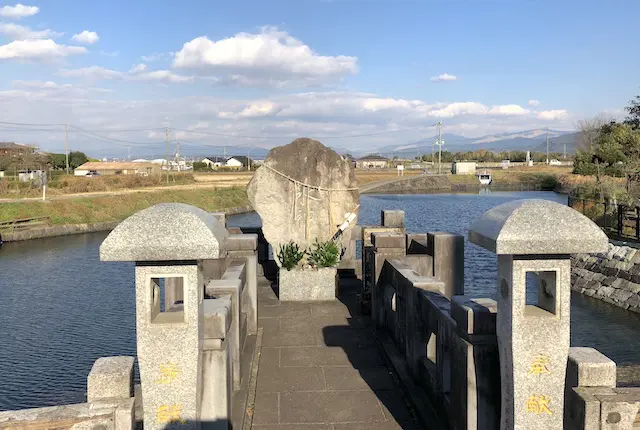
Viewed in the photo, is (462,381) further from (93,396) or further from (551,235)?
(93,396)

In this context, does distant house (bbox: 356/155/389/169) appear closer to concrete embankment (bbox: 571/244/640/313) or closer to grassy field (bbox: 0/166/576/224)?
grassy field (bbox: 0/166/576/224)

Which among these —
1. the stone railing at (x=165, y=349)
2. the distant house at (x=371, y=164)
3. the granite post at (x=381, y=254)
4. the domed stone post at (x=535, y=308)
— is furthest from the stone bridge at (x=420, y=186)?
the domed stone post at (x=535, y=308)

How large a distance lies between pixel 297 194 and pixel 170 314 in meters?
7.90

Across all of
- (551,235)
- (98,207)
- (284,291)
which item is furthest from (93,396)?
(98,207)

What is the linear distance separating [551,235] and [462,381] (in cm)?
179

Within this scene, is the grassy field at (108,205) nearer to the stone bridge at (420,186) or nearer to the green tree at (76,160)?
the stone bridge at (420,186)

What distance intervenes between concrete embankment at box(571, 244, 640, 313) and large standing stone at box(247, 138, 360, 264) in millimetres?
13436

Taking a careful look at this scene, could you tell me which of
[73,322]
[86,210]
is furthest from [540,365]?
[86,210]

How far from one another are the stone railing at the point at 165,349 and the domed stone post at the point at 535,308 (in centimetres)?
254

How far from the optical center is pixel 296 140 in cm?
1325

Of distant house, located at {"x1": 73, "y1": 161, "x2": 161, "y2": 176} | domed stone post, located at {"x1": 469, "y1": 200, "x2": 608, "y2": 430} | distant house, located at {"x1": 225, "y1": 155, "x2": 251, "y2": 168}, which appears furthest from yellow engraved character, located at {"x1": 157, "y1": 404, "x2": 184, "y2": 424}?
distant house, located at {"x1": 225, "y1": 155, "x2": 251, "y2": 168}

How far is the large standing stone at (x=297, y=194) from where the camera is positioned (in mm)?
12898

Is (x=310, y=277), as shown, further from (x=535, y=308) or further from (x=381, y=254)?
(x=535, y=308)

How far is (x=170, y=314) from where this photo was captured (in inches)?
207
